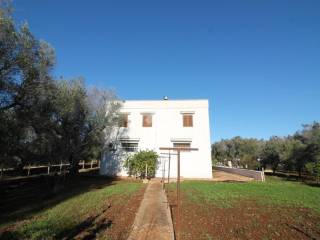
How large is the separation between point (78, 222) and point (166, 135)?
15778 millimetres

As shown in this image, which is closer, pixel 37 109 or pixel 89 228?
pixel 89 228

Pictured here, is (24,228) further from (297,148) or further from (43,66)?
(297,148)

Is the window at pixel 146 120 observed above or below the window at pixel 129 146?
above

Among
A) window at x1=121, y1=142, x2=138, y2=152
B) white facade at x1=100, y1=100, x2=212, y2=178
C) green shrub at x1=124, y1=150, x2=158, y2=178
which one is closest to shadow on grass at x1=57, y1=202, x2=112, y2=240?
green shrub at x1=124, y1=150, x2=158, y2=178

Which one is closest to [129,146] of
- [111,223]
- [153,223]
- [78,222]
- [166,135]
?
[166,135]

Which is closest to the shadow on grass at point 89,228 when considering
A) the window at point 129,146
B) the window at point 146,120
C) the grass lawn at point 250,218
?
the grass lawn at point 250,218

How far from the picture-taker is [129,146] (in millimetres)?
23562

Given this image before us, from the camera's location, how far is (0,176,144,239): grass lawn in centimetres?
673

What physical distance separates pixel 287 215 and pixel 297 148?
22.1 m

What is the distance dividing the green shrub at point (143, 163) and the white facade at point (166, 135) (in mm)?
1224

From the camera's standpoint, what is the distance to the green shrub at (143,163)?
832 inches

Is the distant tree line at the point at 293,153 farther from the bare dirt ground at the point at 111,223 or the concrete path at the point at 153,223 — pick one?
the bare dirt ground at the point at 111,223

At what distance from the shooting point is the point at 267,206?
989cm

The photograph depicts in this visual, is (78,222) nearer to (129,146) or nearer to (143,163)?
(143,163)
